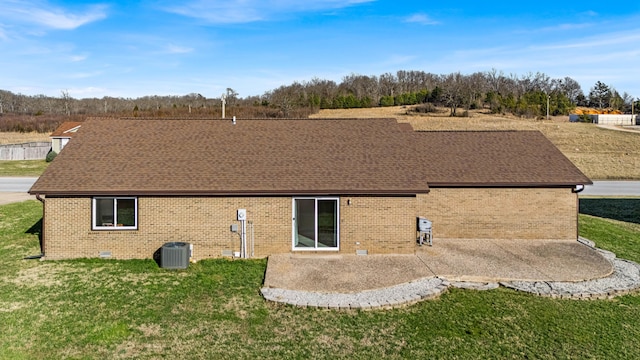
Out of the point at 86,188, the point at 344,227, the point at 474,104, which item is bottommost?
the point at 344,227

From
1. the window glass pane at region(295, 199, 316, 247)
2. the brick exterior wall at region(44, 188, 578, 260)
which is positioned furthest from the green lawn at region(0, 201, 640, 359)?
the window glass pane at region(295, 199, 316, 247)

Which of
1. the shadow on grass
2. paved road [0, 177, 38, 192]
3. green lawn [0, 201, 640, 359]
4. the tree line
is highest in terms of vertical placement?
the tree line

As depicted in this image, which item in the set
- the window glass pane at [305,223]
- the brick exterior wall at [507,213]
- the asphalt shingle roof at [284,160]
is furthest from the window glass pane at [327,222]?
the brick exterior wall at [507,213]

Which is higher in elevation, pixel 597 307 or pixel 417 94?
pixel 417 94

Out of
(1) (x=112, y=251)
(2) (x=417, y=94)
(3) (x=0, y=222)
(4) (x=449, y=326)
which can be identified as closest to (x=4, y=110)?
(2) (x=417, y=94)

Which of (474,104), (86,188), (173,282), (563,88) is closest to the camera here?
(173,282)

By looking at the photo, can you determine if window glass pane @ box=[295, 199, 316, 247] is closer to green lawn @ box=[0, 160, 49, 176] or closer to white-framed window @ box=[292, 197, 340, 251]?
white-framed window @ box=[292, 197, 340, 251]

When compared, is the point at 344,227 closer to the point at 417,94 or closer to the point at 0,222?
the point at 0,222
